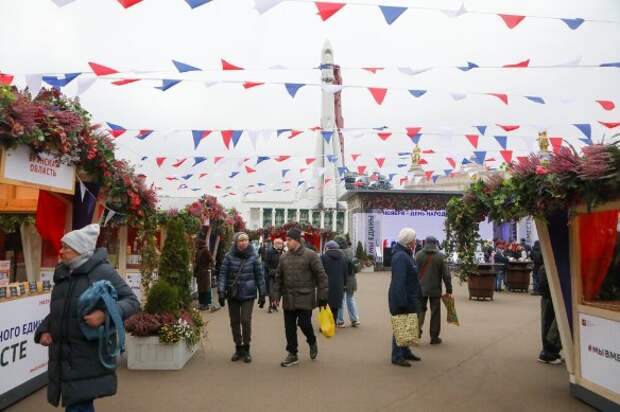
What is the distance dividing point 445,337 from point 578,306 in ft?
11.3

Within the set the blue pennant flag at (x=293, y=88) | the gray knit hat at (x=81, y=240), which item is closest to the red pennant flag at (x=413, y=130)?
the blue pennant flag at (x=293, y=88)

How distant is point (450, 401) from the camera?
503 cm

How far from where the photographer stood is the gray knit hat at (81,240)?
313 centimetres

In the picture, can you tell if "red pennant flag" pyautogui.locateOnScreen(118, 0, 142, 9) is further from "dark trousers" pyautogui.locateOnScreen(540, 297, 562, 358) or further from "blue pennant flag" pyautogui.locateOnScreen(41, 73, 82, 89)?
"dark trousers" pyautogui.locateOnScreen(540, 297, 562, 358)

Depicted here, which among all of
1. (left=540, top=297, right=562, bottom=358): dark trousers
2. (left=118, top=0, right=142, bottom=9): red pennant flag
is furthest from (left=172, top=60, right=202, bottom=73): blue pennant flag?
(left=540, top=297, right=562, bottom=358): dark trousers

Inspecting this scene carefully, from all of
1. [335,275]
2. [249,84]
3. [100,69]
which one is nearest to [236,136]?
[249,84]

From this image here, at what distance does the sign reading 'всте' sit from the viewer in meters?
4.64

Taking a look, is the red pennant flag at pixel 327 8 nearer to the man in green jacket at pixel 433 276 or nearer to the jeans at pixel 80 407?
the man in green jacket at pixel 433 276

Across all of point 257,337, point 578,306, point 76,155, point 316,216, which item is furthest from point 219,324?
point 316,216

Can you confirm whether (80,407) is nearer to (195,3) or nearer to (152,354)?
(152,354)

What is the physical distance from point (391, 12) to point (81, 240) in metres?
5.33

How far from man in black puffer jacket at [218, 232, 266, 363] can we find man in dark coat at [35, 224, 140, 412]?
3428mm

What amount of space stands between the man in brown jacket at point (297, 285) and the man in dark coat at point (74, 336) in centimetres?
323

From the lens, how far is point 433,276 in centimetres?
773
